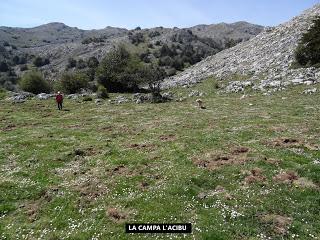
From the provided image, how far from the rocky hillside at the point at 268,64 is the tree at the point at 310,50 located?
2.54m

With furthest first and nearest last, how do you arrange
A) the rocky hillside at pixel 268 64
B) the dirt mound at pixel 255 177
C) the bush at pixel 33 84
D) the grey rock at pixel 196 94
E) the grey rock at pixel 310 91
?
the bush at pixel 33 84 → the grey rock at pixel 196 94 → the rocky hillside at pixel 268 64 → the grey rock at pixel 310 91 → the dirt mound at pixel 255 177

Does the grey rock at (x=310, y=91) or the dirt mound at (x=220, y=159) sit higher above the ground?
the grey rock at (x=310, y=91)

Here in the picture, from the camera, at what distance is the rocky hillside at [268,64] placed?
5897 cm

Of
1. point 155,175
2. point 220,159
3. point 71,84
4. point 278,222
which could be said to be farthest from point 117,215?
point 71,84

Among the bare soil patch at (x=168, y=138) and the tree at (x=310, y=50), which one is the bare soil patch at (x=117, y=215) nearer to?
the bare soil patch at (x=168, y=138)

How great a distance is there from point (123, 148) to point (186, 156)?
21.0 feet

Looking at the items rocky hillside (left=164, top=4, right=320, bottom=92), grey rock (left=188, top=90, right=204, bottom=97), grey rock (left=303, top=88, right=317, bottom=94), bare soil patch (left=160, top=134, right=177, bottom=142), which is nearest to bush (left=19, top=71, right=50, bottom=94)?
rocky hillside (left=164, top=4, right=320, bottom=92)

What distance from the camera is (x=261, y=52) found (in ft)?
275

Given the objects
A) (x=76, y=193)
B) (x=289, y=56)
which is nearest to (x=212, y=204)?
(x=76, y=193)

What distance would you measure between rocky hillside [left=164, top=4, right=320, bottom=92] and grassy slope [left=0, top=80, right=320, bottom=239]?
14.4 m

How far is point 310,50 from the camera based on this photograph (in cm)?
6312

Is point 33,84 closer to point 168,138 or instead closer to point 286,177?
point 168,138

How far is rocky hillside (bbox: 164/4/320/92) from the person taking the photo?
5897 centimetres

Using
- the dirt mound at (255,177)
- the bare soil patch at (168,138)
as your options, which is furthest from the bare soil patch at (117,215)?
the bare soil patch at (168,138)
